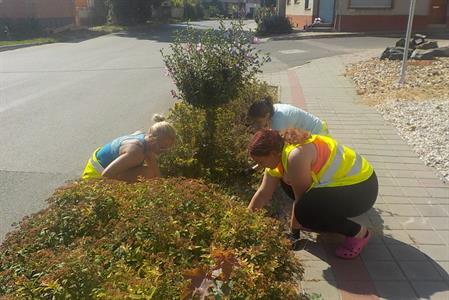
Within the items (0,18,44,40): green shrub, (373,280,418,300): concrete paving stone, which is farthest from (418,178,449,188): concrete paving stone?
(0,18,44,40): green shrub

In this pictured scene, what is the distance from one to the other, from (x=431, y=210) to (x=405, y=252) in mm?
948

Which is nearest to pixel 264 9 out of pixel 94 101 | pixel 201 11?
pixel 94 101

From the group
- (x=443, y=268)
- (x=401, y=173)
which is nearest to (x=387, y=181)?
(x=401, y=173)

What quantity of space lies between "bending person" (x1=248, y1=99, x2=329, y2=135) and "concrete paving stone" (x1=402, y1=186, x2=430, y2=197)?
Result: 1053 mm

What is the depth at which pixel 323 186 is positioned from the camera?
11.3 ft

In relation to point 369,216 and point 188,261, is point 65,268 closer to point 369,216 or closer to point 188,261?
point 188,261

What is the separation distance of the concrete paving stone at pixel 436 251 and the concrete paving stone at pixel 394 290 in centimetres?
49

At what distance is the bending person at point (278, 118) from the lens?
430cm

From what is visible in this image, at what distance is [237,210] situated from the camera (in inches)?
107

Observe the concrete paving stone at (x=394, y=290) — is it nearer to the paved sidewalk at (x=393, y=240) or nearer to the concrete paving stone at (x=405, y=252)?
the paved sidewalk at (x=393, y=240)

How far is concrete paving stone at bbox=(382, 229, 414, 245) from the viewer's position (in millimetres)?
3809

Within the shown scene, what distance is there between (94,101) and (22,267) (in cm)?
785

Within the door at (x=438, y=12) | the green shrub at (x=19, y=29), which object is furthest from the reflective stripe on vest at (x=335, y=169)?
the green shrub at (x=19, y=29)

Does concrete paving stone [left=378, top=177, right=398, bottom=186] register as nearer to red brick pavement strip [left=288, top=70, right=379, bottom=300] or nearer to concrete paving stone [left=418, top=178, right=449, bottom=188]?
concrete paving stone [left=418, top=178, right=449, bottom=188]
